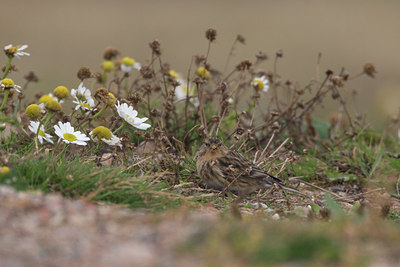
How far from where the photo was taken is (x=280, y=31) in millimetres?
20844

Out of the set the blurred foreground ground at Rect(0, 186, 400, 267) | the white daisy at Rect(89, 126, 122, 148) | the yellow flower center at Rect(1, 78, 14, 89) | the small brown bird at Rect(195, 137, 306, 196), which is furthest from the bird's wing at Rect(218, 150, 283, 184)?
the blurred foreground ground at Rect(0, 186, 400, 267)

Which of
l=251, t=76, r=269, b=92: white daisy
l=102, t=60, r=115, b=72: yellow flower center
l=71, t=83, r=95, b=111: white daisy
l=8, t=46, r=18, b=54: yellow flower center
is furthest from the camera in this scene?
l=102, t=60, r=115, b=72: yellow flower center

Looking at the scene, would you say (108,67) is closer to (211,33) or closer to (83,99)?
(211,33)

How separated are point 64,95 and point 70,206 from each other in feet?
6.12

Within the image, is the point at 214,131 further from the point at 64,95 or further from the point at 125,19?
the point at 125,19

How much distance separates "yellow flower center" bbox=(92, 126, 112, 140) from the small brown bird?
928 mm

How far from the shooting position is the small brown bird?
18.6 feet

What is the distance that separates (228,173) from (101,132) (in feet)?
3.78

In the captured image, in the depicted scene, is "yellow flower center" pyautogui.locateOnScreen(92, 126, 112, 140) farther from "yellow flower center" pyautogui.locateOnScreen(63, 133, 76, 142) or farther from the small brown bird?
the small brown bird

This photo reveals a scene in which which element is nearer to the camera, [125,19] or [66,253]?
[66,253]

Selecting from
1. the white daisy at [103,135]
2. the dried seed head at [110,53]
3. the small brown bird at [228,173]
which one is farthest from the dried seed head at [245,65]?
the white daisy at [103,135]

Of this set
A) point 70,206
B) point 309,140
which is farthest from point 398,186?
point 70,206

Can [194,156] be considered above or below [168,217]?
below

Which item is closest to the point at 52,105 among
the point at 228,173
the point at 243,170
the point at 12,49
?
the point at 12,49
